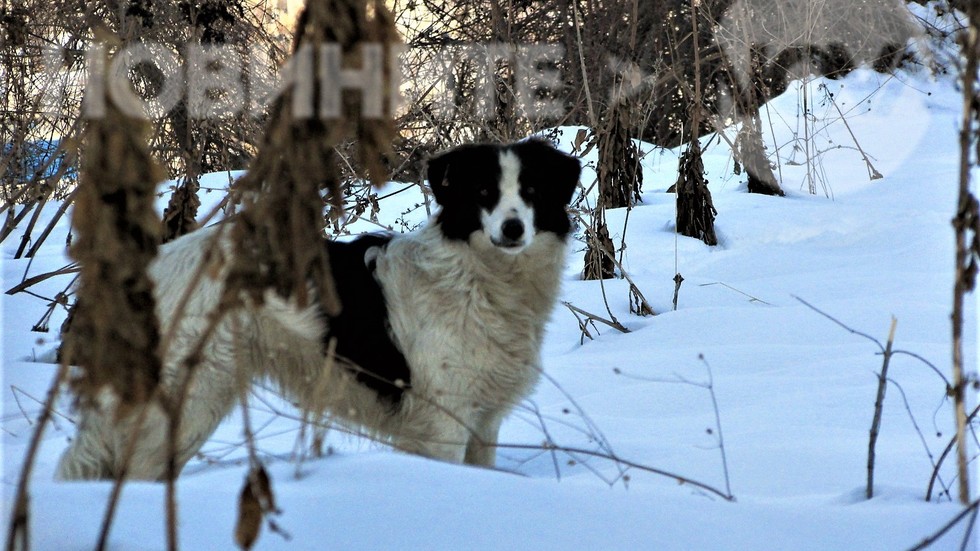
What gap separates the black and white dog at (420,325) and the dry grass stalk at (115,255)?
1.79 meters

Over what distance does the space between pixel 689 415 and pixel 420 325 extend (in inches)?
49.7

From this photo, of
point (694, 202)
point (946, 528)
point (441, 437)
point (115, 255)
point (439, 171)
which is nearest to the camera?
point (115, 255)

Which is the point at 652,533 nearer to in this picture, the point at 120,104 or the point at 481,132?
the point at 120,104

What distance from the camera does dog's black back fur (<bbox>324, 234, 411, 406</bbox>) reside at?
3629 mm

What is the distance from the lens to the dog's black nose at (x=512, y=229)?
3723 mm

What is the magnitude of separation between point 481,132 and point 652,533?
17.8 ft

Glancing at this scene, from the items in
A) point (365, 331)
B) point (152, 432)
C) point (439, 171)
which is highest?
point (439, 171)

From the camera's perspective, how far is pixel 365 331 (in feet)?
12.0

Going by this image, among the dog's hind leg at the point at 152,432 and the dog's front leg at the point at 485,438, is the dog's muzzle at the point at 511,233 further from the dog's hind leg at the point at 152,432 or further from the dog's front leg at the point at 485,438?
the dog's hind leg at the point at 152,432

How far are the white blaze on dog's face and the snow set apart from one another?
64cm

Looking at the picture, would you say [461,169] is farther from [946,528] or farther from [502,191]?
[946,528]

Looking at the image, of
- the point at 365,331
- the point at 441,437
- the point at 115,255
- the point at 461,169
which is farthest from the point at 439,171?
the point at 115,255

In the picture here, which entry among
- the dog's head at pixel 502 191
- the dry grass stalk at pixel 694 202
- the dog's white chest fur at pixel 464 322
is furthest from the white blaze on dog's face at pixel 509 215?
the dry grass stalk at pixel 694 202

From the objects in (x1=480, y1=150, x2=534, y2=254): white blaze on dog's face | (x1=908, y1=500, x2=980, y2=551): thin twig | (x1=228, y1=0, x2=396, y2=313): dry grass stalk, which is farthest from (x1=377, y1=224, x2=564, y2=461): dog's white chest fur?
(x1=228, y1=0, x2=396, y2=313): dry grass stalk
